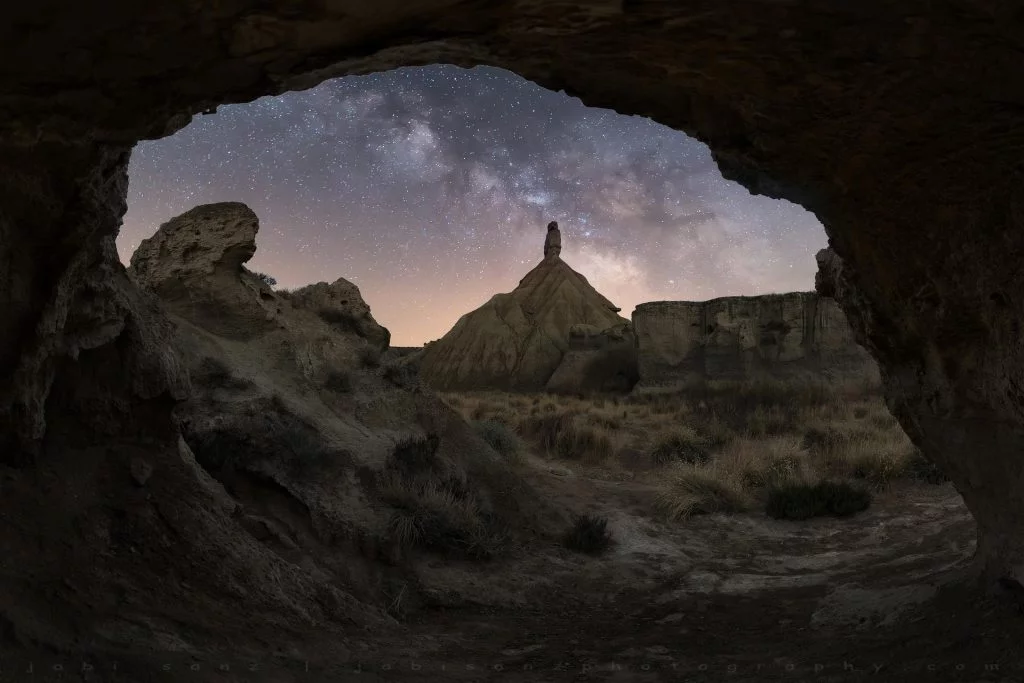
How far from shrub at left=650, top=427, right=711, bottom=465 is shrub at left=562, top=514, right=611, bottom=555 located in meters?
5.47

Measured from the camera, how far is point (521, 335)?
40.6 metres

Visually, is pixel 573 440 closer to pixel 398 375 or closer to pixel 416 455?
pixel 398 375

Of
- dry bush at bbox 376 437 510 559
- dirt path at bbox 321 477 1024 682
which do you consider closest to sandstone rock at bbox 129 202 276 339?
dry bush at bbox 376 437 510 559

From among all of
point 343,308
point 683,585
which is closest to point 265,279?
point 343,308

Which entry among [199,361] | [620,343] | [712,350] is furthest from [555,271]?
[199,361]

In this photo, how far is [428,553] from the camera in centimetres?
657

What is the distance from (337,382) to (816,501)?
685 cm

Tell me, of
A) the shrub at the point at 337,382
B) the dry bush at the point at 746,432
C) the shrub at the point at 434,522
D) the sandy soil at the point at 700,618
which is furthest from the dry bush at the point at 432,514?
→ the dry bush at the point at 746,432

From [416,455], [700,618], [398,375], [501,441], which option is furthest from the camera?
[501,441]

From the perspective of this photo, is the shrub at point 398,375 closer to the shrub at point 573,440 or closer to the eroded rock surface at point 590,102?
the eroded rock surface at point 590,102

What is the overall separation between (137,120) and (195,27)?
66cm

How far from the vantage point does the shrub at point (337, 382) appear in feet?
27.8

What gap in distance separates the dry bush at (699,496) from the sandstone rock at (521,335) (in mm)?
22782

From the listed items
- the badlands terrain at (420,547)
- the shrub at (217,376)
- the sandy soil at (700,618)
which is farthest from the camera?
the shrub at (217,376)
